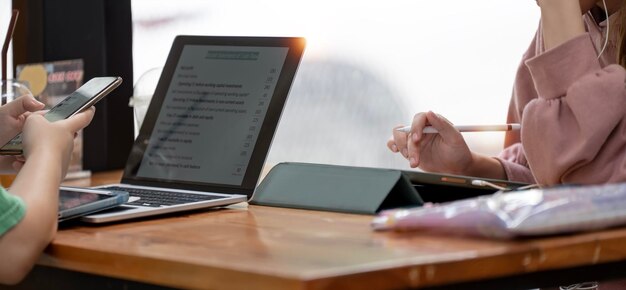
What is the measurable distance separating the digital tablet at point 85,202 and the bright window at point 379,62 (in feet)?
3.86

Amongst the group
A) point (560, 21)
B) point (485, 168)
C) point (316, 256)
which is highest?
point (560, 21)

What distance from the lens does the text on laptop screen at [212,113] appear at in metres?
1.55

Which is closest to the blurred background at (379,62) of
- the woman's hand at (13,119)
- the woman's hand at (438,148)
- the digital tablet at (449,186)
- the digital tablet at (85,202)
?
the woman's hand at (438,148)

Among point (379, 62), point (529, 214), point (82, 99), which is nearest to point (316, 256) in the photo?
point (529, 214)

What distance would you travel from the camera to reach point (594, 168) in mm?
1513

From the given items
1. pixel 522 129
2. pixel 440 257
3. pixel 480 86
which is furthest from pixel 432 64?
pixel 440 257

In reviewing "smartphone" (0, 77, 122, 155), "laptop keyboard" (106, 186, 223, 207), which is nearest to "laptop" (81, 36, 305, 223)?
"laptop keyboard" (106, 186, 223, 207)

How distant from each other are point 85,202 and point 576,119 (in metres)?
0.71

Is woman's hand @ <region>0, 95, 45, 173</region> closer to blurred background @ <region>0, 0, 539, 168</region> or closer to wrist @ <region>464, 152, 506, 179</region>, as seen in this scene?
wrist @ <region>464, 152, 506, 179</region>

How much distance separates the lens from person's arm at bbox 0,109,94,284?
43.7 inches

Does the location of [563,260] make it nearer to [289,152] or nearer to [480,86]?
[480,86]

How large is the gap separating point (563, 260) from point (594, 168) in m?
0.52

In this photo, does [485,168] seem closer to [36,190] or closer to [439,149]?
[439,149]

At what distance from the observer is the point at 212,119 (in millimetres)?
1597
